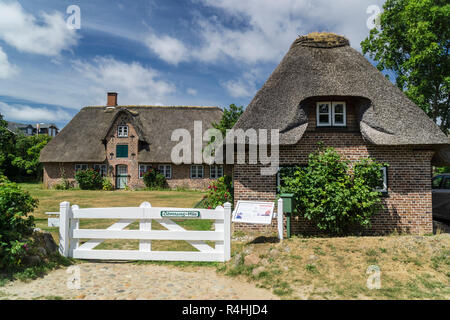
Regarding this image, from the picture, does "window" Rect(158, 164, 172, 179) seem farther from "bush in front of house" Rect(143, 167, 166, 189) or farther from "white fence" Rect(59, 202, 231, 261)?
"white fence" Rect(59, 202, 231, 261)

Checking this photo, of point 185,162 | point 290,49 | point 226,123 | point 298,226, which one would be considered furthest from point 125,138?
point 298,226

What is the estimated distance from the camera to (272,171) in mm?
8930

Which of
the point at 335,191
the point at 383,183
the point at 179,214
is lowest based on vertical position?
the point at 179,214

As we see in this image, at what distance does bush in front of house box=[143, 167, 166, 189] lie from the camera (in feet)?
79.6

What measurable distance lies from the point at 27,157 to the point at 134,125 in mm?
22054

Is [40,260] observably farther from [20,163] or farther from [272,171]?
[20,163]

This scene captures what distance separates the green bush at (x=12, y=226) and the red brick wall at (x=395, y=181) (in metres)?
5.86

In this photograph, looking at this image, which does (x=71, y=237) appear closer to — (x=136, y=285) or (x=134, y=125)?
(x=136, y=285)

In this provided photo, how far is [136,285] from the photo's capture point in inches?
188

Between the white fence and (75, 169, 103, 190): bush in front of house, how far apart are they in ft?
65.4

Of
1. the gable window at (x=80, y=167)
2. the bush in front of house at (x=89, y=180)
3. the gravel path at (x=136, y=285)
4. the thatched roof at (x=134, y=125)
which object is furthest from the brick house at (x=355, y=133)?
the gable window at (x=80, y=167)

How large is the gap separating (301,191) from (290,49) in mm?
5770

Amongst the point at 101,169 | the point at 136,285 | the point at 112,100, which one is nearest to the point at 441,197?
the point at 136,285
